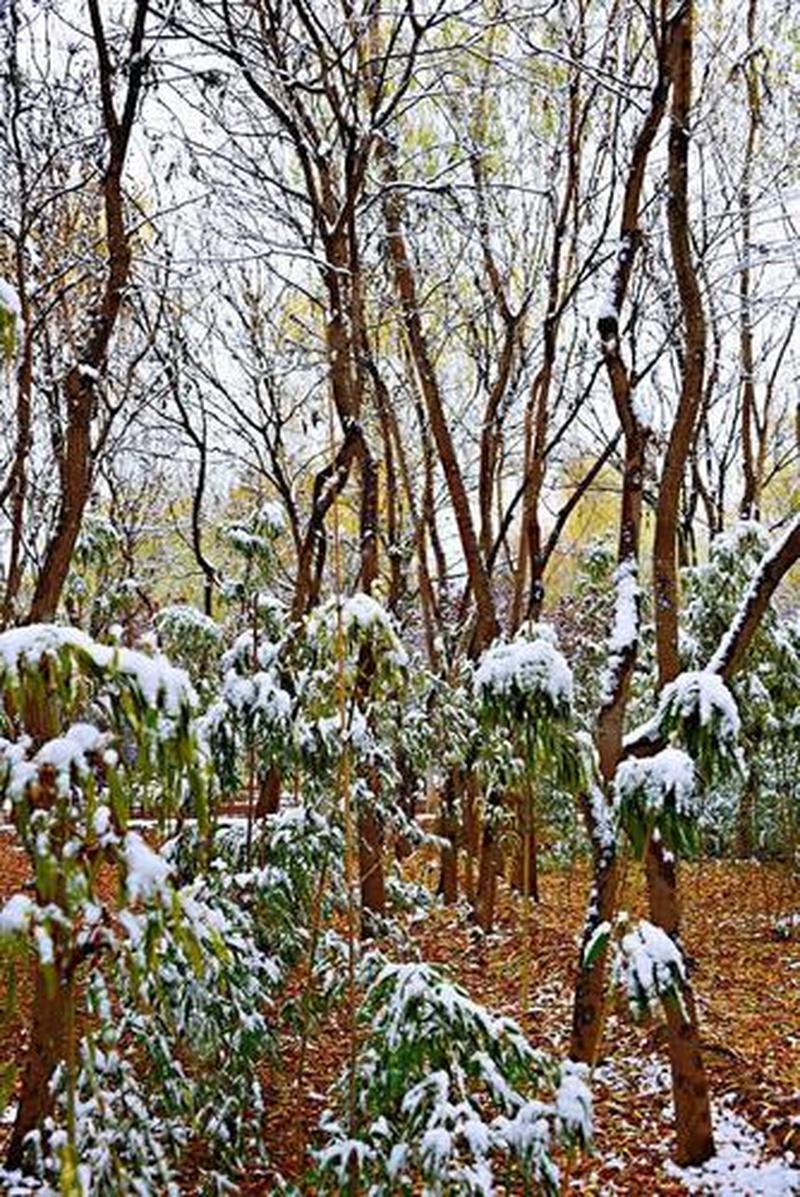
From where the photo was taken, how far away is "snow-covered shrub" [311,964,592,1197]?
1.98 meters

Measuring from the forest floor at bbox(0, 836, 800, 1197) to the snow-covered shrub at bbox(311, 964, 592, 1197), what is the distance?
159mm

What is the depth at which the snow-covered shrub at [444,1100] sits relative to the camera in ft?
6.51

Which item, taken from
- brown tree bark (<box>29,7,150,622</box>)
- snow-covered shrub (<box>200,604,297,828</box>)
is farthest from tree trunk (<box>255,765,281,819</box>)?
brown tree bark (<box>29,7,150,622</box>)

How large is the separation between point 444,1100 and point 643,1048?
3.14 meters

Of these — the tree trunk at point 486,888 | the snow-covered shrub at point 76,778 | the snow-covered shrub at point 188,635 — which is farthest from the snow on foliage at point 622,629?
the tree trunk at point 486,888

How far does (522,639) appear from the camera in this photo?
3109 mm

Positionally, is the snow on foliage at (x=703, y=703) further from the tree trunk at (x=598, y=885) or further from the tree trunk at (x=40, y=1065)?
the tree trunk at (x=40, y=1065)

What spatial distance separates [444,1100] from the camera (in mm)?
1999

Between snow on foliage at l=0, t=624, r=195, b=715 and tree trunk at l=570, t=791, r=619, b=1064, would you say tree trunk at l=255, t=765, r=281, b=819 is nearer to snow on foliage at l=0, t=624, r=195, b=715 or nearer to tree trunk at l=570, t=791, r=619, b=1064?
tree trunk at l=570, t=791, r=619, b=1064

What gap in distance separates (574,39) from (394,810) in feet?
11.3

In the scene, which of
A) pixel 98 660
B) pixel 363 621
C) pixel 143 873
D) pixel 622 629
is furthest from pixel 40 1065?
pixel 622 629

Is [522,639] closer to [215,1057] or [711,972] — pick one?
[215,1057]

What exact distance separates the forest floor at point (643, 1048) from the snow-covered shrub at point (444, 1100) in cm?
16

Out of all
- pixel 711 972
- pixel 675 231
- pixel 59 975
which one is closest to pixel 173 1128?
pixel 59 975
